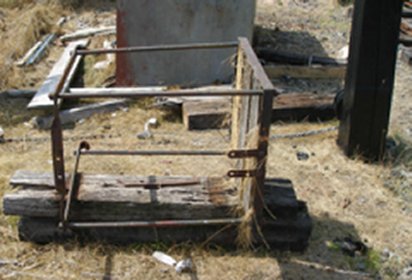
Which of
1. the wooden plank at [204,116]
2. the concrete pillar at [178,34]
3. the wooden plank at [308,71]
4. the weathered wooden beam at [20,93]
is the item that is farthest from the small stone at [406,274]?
the weathered wooden beam at [20,93]

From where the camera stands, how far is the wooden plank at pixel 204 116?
6641mm

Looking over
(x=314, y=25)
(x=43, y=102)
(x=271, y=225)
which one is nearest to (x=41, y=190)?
(x=271, y=225)

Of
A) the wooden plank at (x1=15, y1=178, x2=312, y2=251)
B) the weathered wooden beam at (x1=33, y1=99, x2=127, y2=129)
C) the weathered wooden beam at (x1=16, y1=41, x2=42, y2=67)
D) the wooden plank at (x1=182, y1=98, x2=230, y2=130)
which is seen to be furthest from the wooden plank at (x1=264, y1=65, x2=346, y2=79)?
the wooden plank at (x1=15, y1=178, x2=312, y2=251)

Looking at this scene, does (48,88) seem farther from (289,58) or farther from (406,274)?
(406,274)

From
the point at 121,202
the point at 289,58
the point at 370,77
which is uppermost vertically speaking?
the point at 370,77

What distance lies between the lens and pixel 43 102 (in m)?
6.93

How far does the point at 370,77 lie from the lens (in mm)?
5562

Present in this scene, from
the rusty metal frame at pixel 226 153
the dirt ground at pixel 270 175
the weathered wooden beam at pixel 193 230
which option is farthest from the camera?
the weathered wooden beam at pixel 193 230

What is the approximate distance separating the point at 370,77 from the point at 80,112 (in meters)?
3.55

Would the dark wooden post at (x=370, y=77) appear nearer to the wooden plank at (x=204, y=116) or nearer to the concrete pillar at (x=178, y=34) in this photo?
the wooden plank at (x=204, y=116)

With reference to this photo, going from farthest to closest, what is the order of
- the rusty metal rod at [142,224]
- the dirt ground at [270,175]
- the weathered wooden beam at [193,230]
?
the weathered wooden beam at [193,230]
the dirt ground at [270,175]
the rusty metal rod at [142,224]

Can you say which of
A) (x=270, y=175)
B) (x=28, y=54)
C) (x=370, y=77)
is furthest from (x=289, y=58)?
(x=28, y=54)

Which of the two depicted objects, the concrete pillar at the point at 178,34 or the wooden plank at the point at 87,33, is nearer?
the concrete pillar at the point at 178,34

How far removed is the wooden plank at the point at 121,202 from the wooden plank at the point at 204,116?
2.46m
